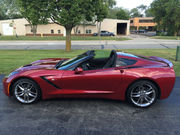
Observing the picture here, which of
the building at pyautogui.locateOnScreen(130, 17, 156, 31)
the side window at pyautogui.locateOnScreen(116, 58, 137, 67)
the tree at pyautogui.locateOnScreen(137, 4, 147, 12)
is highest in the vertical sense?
the tree at pyautogui.locateOnScreen(137, 4, 147, 12)

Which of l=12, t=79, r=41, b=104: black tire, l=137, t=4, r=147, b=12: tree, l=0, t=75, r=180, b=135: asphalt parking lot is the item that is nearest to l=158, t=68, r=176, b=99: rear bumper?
l=0, t=75, r=180, b=135: asphalt parking lot

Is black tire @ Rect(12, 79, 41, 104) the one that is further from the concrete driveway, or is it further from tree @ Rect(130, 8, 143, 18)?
tree @ Rect(130, 8, 143, 18)

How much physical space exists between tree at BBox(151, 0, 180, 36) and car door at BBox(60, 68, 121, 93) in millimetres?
41560

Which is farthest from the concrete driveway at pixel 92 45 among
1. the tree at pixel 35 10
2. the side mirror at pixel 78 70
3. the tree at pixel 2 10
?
the tree at pixel 2 10

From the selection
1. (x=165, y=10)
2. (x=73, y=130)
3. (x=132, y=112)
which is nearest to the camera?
(x=73, y=130)

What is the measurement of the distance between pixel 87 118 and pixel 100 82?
858mm

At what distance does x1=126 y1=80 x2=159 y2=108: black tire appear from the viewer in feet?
12.5

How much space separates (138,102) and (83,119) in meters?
1.38

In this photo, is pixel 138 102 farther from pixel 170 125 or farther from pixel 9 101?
pixel 9 101

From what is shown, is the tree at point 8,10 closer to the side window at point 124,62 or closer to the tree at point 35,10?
the tree at point 35,10

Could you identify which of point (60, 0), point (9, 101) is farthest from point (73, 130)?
point (60, 0)

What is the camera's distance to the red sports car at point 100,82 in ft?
12.5

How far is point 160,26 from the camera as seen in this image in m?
44.1

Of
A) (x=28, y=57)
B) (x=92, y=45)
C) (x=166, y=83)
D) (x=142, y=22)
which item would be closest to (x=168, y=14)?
(x=92, y=45)
